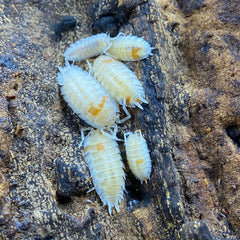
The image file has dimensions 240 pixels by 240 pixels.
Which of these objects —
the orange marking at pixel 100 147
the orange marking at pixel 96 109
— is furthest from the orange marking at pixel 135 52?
the orange marking at pixel 100 147

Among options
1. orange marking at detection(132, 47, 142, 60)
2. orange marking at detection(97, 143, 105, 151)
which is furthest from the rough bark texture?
orange marking at detection(97, 143, 105, 151)

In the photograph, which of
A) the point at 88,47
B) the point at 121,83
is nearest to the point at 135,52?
the point at 121,83

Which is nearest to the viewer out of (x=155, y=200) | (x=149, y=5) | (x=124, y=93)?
(x=155, y=200)

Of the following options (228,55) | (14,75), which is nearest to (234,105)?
(228,55)

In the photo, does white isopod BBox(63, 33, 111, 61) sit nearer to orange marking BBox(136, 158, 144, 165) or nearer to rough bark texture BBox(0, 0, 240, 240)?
rough bark texture BBox(0, 0, 240, 240)

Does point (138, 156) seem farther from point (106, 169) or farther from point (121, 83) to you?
point (121, 83)

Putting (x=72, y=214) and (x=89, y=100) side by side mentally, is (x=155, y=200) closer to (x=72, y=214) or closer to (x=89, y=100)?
(x=72, y=214)

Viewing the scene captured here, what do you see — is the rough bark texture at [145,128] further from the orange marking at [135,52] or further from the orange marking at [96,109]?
the orange marking at [96,109]
